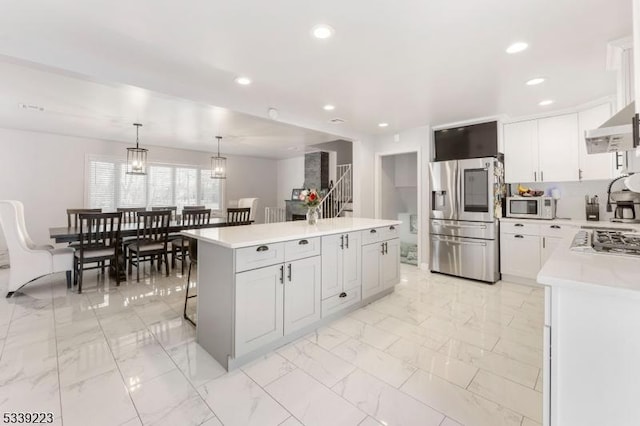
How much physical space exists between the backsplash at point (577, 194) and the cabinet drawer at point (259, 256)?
426cm

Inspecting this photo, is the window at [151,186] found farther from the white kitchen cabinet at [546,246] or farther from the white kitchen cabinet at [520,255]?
the white kitchen cabinet at [546,246]

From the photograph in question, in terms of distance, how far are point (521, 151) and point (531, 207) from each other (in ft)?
2.79

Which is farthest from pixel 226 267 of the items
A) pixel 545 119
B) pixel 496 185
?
pixel 545 119

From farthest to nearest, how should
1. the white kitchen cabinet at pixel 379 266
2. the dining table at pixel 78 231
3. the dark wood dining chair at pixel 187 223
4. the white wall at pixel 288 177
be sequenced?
the white wall at pixel 288 177
the dark wood dining chair at pixel 187 223
the dining table at pixel 78 231
the white kitchen cabinet at pixel 379 266

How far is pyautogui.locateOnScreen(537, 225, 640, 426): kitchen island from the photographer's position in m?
1.00

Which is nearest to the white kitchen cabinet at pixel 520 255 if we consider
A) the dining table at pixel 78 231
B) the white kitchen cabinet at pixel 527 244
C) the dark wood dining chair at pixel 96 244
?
the white kitchen cabinet at pixel 527 244

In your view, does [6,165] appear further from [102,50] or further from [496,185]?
[496,185]

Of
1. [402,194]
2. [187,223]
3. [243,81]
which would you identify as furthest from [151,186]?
[402,194]

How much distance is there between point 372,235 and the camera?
3.31 metres

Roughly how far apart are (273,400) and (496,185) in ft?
13.1

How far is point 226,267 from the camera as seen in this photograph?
81.7 inches

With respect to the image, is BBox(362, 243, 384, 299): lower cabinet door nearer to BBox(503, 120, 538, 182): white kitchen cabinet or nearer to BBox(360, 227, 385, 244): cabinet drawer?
BBox(360, 227, 385, 244): cabinet drawer

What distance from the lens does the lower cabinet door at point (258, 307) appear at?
206 centimetres

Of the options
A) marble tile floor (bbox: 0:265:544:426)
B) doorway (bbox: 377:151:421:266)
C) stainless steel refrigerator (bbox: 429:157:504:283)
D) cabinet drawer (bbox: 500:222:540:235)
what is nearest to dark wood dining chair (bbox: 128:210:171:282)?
marble tile floor (bbox: 0:265:544:426)
